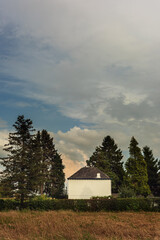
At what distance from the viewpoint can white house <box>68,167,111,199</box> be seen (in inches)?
1982

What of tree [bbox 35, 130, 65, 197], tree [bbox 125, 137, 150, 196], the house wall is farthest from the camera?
tree [bbox 35, 130, 65, 197]

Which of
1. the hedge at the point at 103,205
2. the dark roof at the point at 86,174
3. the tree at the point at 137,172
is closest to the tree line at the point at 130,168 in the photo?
the tree at the point at 137,172

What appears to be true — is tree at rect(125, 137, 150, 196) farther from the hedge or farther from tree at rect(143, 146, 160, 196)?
the hedge

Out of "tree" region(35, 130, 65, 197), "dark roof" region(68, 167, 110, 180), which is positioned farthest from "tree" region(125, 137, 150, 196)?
"tree" region(35, 130, 65, 197)

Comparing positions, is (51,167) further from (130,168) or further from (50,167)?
(130,168)

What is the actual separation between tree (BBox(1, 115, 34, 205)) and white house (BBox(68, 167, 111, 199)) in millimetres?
13571

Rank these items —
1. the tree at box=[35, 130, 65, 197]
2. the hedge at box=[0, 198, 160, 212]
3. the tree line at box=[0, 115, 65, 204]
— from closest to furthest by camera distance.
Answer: the hedge at box=[0, 198, 160, 212]
the tree line at box=[0, 115, 65, 204]
the tree at box=[35, 130, 65, 197]

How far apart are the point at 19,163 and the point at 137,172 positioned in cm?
2904

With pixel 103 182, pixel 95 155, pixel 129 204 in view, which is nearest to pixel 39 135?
pixel 95 155

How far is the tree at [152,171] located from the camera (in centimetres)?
6438

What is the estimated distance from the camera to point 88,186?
167ft

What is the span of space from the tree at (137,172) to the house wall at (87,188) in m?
7.48

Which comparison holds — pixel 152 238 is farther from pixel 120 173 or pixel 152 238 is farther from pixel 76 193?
pixel 120 173

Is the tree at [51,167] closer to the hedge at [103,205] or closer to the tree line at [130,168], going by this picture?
the tree line at [130,168]
